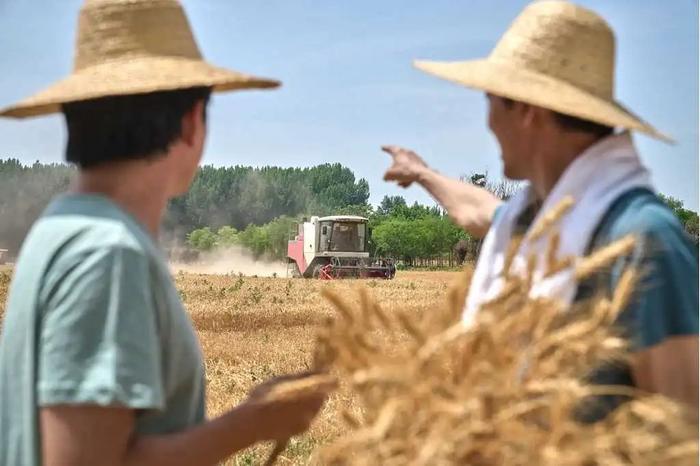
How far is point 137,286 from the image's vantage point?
1.34 meters

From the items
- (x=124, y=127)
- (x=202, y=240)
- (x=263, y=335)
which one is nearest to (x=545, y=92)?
(x=124, y=127)

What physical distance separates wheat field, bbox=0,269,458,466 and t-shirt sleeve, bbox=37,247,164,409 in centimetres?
27

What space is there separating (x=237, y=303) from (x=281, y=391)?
1379 centimetres

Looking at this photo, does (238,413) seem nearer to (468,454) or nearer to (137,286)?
(137,286)

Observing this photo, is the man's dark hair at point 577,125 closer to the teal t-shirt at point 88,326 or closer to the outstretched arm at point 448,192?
the outstretched arm at point 448,192

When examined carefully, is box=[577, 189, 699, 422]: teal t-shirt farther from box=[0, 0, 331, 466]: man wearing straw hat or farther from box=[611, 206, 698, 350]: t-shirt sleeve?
box=[0, 0, 331, 466]: man wearing straw hat

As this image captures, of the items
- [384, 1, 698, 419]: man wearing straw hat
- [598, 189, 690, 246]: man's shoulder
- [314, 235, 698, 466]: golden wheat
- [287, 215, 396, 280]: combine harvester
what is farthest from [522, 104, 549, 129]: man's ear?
[287, 215, 396, 280]: combine harvester

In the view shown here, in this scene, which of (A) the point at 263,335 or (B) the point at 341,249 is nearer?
(A) the point at 263,335

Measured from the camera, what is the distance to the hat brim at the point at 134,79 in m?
1.46

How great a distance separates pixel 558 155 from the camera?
1.55 m

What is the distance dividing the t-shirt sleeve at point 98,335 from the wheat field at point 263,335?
27cm

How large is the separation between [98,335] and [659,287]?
803 mm

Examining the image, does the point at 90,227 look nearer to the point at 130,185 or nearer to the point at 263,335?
the point at 130,185

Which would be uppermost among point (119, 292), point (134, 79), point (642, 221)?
point (134, 79)
